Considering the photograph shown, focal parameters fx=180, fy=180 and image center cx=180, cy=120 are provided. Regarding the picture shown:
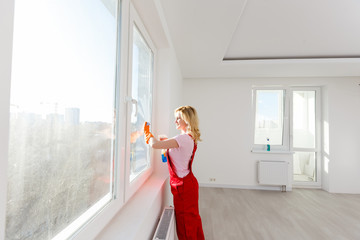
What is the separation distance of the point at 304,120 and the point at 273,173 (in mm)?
1465

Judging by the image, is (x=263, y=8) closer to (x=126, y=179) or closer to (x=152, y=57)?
(x=152, y=57)

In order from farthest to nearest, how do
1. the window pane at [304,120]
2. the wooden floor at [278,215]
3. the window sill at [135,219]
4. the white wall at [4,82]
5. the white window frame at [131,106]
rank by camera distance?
the window pane at [304,120] < the wooden floor at [278,215] < the white window frame at [131,106] < the window sill at [135,219] < the white wall at [4,82]

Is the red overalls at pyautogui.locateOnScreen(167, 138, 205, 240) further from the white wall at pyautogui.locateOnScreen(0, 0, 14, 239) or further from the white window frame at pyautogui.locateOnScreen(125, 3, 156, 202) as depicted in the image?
the white wall at pyautogui.locateOnScreen(0, 0, 14, 239)

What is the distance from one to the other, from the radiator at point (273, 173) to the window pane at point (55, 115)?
12.1 feet

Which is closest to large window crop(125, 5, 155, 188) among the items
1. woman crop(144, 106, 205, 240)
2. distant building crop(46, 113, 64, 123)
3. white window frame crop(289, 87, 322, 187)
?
woman crop(144, 106, 205, 240)

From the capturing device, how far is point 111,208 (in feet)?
3.26

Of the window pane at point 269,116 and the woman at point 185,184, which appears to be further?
the window pane at point 269,116

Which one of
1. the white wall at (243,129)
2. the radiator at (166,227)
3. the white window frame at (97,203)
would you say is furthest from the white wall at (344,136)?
the white window frame at (97,203)

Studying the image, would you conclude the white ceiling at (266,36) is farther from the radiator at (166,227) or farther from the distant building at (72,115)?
the radiator at (166,227)

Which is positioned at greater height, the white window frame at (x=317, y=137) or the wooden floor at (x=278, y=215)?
the white window frame at (x=317, y=137)

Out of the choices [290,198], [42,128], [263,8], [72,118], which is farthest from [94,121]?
[290,198]

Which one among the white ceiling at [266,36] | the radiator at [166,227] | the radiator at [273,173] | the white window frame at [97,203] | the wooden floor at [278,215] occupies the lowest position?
the wooden floor at [278,215]

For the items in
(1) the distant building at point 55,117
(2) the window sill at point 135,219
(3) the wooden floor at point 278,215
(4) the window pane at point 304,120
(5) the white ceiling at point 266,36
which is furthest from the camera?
(4) the window pane at point 304,120

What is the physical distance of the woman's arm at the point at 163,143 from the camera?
1359 mm
